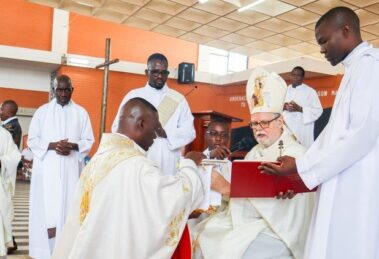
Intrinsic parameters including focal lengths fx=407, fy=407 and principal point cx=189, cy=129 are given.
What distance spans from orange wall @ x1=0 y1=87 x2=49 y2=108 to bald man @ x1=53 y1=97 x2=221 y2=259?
10.9 meters

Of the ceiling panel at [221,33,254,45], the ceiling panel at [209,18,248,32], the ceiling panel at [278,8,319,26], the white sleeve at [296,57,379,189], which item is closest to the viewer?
the white sleeve at [296,57,379,189]

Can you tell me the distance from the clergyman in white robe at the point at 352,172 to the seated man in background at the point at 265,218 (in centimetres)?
30

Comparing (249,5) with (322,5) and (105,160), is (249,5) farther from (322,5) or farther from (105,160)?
(105,160)

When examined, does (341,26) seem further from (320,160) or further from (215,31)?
(215,31)

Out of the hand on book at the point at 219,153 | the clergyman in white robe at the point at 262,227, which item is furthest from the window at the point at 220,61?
the clergyman in white robe at the point at 262,227

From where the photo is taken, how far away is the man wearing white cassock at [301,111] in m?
6.35

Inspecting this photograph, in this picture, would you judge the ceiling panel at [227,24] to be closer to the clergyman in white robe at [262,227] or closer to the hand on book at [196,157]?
the clergyman in white robe at [262,227]

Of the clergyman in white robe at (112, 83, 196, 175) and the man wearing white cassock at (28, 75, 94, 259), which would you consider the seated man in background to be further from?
the man wearing white cassock at (28, 75, 94, 259)

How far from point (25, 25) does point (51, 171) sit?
905 centimetres

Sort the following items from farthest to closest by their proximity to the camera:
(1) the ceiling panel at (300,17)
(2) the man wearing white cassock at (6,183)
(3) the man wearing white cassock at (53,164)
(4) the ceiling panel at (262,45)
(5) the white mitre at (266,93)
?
(4) the ceiling panel at (262,45) → (1) the ceiling panel at (300,17) → (2) the man wearing white cassock at (6,183) → (3) the man wearing white cassock at (53,164) → (5) the white mitre at (266,93)

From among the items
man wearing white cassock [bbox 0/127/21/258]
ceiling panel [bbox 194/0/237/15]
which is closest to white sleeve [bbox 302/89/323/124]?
ceiling panel [bbox 194/0/237/15]

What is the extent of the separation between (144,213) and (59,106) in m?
2.65

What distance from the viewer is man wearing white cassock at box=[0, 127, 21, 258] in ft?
14.1

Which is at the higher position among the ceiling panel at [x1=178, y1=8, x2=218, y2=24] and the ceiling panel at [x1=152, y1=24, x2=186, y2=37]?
the ceiling panel at [x1=178, y1=8, x2=218, y2=24]
